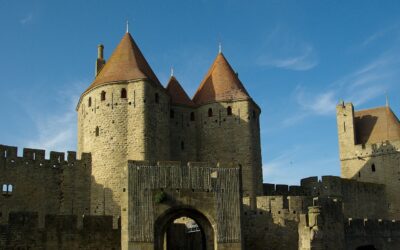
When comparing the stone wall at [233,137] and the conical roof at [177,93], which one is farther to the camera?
the conical roof at [177,93]

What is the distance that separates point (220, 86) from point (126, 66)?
6.49m

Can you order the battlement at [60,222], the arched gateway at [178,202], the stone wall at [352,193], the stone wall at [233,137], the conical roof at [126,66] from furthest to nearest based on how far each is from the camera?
the stone wall at [352,193] < the stone wall at [233,137] < the conical roof at [126,66] < the battlement at [60,222] < the arched gateway at [178,202]

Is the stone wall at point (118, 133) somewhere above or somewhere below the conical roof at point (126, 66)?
below

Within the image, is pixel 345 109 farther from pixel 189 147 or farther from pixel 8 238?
pixel 8 238

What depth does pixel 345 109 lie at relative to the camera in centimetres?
5081

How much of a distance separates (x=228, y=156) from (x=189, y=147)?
8.31 feet

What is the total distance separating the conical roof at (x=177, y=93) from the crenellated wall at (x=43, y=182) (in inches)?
273

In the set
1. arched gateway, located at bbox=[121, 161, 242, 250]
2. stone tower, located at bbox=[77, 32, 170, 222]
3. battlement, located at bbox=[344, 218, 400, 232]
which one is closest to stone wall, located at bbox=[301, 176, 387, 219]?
battlement, located at bbox=[344, 218, 400, 232]

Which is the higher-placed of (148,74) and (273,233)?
(148,74)

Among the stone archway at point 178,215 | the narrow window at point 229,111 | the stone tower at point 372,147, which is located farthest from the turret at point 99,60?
the stone tower at point 372,147

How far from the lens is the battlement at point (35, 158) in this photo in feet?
114

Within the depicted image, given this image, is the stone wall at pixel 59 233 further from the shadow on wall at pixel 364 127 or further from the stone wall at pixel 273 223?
the shadow on wall at pixel 364 127

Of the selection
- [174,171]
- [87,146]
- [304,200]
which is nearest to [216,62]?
[87,146]

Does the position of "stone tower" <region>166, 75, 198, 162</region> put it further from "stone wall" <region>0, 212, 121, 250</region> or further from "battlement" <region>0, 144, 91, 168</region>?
"stone wall" <region>0, 212, 121, 250</region>
